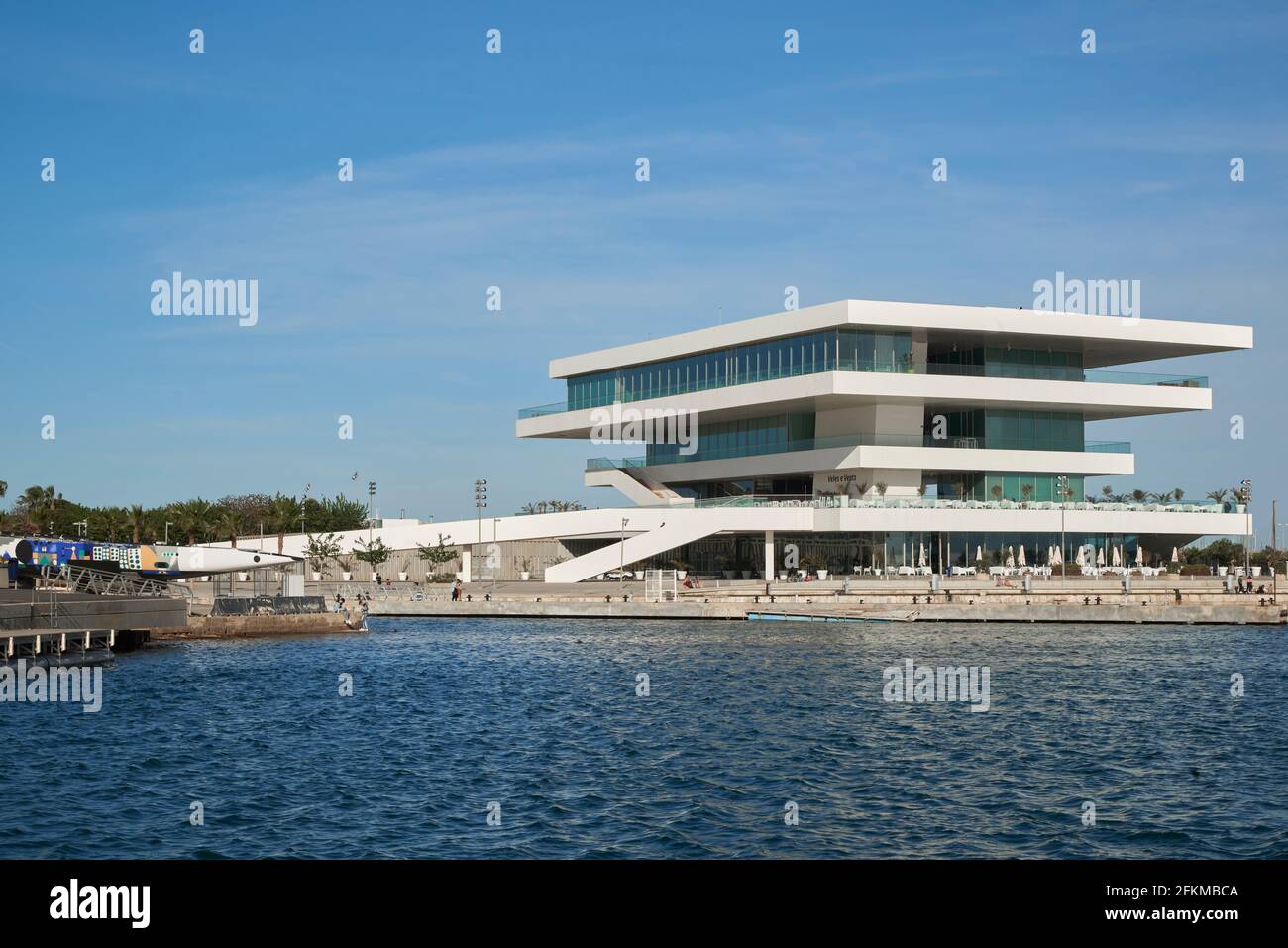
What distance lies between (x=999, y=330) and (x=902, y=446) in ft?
32.0

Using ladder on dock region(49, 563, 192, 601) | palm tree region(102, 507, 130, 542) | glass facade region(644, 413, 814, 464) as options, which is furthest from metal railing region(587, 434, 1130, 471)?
palm tree region(102, 507, 130, 542)

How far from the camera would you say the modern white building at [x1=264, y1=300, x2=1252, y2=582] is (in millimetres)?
83062

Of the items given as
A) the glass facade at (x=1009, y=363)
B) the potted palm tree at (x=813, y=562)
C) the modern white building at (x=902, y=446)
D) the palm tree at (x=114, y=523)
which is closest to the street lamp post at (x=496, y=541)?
the modern white building at (x=902, y=446)

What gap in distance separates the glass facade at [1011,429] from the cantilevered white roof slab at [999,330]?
4.91m

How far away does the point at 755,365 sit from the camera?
292ft

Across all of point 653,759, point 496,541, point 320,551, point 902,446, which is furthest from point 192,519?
point 653,759

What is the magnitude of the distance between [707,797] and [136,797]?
10.6m

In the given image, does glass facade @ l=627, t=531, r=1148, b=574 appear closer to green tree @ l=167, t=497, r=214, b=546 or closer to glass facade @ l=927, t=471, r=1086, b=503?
glass facade @ l=927, t=471, r=1086, b=503

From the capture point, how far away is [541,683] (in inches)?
1699

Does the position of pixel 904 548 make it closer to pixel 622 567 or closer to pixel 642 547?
pixel 642 547

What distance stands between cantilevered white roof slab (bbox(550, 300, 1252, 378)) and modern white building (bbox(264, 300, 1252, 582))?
130 millimetres

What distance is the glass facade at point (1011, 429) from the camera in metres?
88.1

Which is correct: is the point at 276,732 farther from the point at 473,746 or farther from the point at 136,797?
the point at 136,797
